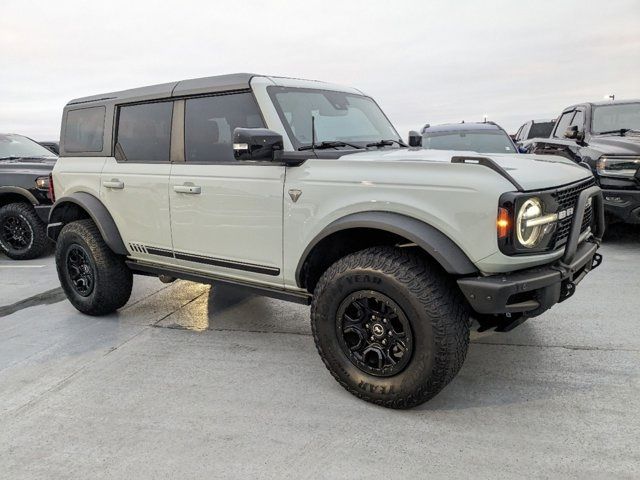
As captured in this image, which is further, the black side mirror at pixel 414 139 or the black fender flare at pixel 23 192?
the black fender flare at pixel 23 192

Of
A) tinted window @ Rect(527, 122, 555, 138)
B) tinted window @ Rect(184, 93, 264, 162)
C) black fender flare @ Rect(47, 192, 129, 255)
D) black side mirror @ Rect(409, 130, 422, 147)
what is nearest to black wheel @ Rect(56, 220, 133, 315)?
black fender flare @ Rect(47, 192, 129, 255)

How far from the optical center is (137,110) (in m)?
4.02

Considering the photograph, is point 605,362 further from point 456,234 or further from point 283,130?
point 283,130

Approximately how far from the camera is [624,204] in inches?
232

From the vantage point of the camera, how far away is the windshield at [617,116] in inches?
277

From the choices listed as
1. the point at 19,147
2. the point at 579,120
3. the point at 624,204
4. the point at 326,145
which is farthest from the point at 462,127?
the point at 19,147

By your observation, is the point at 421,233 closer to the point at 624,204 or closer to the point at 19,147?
the point at 624,204

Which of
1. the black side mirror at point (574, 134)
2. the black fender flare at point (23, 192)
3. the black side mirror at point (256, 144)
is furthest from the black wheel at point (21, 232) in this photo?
the black side mirror at point (574, 134)

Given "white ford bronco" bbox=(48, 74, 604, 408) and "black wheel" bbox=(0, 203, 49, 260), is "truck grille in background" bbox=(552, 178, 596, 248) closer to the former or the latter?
"white ford bronco" bbox=(48, 74, 604, 408)

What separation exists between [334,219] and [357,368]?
2.79 feet

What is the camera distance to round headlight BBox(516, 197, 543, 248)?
7.80 ft

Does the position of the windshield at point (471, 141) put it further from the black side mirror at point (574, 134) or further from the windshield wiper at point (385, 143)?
the windshield wiper at point (385, 143)

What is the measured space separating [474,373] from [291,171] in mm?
1701

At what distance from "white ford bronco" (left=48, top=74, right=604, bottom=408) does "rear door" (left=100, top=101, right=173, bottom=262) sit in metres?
0.01
